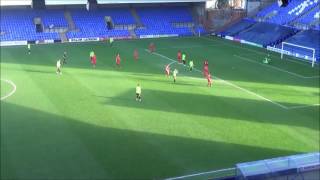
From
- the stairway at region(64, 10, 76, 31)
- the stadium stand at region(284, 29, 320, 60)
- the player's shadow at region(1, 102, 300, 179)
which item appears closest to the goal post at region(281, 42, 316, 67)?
the stadium stand at region(284, 29, 320, 60)

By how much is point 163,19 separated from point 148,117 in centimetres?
3947

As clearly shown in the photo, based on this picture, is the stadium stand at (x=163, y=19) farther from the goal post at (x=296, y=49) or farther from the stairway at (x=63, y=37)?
the goal post at (x=296, y=49)

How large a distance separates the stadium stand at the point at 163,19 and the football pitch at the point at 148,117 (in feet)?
61.9

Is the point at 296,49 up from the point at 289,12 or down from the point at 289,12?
down

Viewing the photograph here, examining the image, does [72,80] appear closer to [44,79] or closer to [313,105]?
[44,79]

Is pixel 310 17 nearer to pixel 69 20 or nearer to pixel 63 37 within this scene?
pixel 63 37

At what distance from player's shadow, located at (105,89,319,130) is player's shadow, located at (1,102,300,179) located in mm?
3586

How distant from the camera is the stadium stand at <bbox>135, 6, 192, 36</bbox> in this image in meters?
59.5

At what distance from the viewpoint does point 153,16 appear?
62.6m

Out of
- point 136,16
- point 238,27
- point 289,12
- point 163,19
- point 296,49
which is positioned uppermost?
point 289,12

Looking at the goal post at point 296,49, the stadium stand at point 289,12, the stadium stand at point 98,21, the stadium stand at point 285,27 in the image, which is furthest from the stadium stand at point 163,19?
the goal post at point 296,49

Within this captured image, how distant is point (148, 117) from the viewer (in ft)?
79.8

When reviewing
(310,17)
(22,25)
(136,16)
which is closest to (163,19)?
(136,16)

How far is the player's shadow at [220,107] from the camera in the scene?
24141 millimetres
